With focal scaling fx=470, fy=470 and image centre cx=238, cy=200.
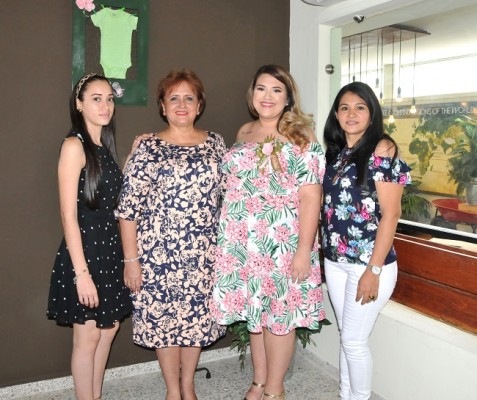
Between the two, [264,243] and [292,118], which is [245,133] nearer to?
[292,118]

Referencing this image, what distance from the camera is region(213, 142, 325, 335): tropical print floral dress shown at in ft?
6.97

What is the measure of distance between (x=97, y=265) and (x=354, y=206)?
113 centimetres

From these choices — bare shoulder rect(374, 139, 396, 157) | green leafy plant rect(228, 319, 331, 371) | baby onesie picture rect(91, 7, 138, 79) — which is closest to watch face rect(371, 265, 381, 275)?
bare shoulder rect(374, 139, 396, 157)

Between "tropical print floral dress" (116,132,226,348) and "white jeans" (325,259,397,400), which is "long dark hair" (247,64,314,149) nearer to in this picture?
"tropical print floral dress" (116,132,226,348)

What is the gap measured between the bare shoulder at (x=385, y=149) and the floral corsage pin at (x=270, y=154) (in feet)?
1.41

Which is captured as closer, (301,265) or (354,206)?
(354,206)

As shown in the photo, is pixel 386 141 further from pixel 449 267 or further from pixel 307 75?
pixel 307 75

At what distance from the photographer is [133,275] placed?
2.13 meters

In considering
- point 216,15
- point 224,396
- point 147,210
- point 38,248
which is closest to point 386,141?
point 147,210

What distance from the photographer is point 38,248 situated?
2.47 metres

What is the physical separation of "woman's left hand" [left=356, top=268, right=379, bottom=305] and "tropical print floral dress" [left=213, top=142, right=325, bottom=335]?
271 mm

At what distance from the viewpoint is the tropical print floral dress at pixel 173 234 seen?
2127 mm

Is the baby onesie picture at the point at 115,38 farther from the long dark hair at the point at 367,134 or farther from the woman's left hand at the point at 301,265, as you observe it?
the woman's left hand at the point at 301,265

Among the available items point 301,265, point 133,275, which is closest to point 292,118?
point 301,265
